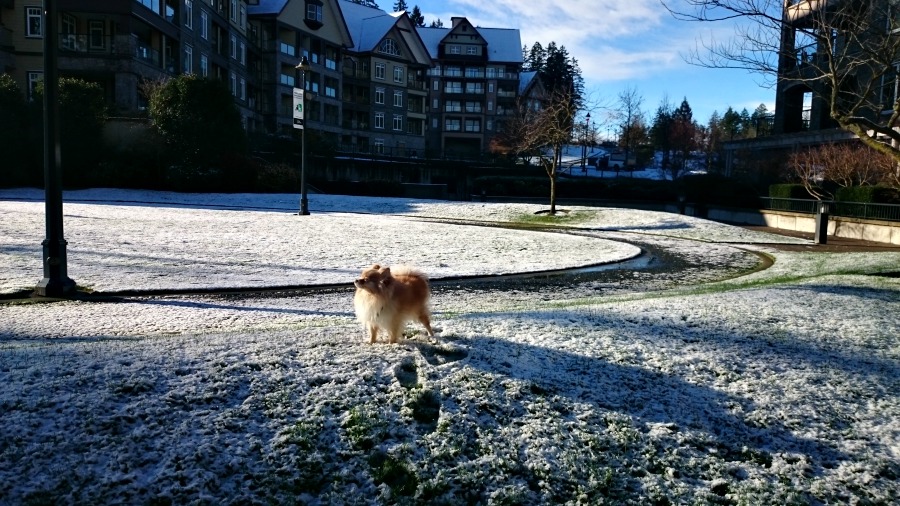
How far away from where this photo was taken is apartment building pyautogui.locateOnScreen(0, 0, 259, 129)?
38.3 m

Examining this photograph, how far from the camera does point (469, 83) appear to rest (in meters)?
91.1

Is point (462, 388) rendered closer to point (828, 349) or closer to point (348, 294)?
point (828, 349)

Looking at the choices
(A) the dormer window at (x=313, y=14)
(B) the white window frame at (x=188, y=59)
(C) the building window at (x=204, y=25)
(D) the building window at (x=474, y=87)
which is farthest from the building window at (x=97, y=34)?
(D) the building window at (x=474, y=87)

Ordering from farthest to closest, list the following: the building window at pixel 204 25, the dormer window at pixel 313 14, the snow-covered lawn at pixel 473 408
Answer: the dormer window at pixel 313 14
the building window at pixel 204 25
the snow-covered lawn at pixel 473 408

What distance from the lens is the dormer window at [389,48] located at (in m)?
77.5

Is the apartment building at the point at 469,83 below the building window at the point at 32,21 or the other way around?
the other way around

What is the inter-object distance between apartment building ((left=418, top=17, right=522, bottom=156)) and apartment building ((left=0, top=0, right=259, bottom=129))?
157 feet

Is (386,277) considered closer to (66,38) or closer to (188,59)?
(66,38)

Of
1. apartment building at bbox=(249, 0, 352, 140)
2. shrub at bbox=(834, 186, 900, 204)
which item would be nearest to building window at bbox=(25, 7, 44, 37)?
apartment building at bbox=(249, 0, 352, 140)

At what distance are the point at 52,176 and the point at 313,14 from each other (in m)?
60.5

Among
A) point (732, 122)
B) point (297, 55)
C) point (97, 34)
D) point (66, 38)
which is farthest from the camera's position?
point (732, 122)

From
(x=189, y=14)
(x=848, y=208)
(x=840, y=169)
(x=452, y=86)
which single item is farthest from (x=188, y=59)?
(x=452, y=86)

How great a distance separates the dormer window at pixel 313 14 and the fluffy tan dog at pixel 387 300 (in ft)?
211

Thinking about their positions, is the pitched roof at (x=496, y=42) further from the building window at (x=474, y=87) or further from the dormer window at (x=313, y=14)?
the dormer window at (x=313, y=14)
